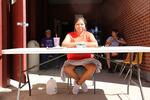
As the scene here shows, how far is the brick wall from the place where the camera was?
251 inches

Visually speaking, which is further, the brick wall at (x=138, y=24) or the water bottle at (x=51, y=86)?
the brick wall at (x=138, y=24)

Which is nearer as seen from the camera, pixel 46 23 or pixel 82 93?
pixel 82 93

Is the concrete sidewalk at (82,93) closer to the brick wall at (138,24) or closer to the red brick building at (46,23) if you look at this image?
the red brick building at (46,23)

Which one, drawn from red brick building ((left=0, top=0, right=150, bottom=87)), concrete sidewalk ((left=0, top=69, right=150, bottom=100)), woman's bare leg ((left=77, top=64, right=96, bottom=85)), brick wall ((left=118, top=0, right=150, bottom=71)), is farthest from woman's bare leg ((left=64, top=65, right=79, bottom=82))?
brick wall ((left=118, top=0, right=150, bottom=71))

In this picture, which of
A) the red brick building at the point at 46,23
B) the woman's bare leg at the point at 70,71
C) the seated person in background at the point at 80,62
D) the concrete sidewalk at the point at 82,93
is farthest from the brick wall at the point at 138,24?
the woman's bare leg at the point at 70,71

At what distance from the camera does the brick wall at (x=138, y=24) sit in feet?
20.9

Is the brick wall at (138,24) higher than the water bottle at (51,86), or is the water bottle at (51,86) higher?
the brick wall at (138,24)

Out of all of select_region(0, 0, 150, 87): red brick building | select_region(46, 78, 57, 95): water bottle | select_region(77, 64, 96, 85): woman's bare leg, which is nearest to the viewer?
select_region(77, 64, 96, 85): woman's bare leg

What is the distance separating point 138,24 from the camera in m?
7.19

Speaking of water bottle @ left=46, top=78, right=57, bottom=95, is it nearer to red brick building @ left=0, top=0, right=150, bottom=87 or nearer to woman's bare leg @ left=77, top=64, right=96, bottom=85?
woman's bare leg @ left=77, top=64, right=96, bottom=85

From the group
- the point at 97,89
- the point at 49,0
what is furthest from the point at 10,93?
the point at 49,0

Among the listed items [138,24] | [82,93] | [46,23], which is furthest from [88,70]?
[46,23]

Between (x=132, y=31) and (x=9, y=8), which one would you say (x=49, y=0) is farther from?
(x=9, y=8)

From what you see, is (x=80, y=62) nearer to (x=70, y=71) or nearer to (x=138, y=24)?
(x=70, y=71)
